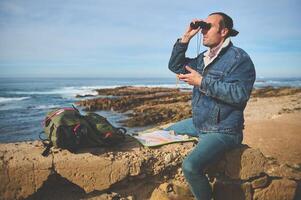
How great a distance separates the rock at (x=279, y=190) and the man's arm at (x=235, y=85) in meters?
1.36

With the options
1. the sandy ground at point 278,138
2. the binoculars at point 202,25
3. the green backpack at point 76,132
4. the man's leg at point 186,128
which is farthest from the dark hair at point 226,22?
the sandy ground at point 278,138

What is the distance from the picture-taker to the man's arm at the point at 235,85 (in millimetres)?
3287

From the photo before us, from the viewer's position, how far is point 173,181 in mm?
3891

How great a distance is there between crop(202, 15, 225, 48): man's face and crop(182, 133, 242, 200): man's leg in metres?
1.11

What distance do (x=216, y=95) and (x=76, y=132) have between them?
163 centimetres

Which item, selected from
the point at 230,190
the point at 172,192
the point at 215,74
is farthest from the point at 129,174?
the point at 215,74

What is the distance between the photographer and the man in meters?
3.33

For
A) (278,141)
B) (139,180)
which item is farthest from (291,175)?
(278,141)

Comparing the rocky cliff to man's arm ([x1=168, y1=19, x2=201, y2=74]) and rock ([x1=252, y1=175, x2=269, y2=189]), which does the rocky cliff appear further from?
man's arm ([x1=168, y1=19, x2=201, y2=74])

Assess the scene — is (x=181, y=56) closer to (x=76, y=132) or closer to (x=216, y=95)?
(x=216, y=95)

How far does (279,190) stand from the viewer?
13.0 ft

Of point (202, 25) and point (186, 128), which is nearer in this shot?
point (202, 25)

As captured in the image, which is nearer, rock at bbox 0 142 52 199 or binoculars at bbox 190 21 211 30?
rock at bbox 0 142 52 199

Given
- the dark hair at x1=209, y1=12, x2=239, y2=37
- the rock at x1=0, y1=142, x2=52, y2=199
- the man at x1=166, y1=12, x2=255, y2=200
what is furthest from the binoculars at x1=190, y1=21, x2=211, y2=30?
the rock at x1=0, y1=142, x2=52, y2=199
